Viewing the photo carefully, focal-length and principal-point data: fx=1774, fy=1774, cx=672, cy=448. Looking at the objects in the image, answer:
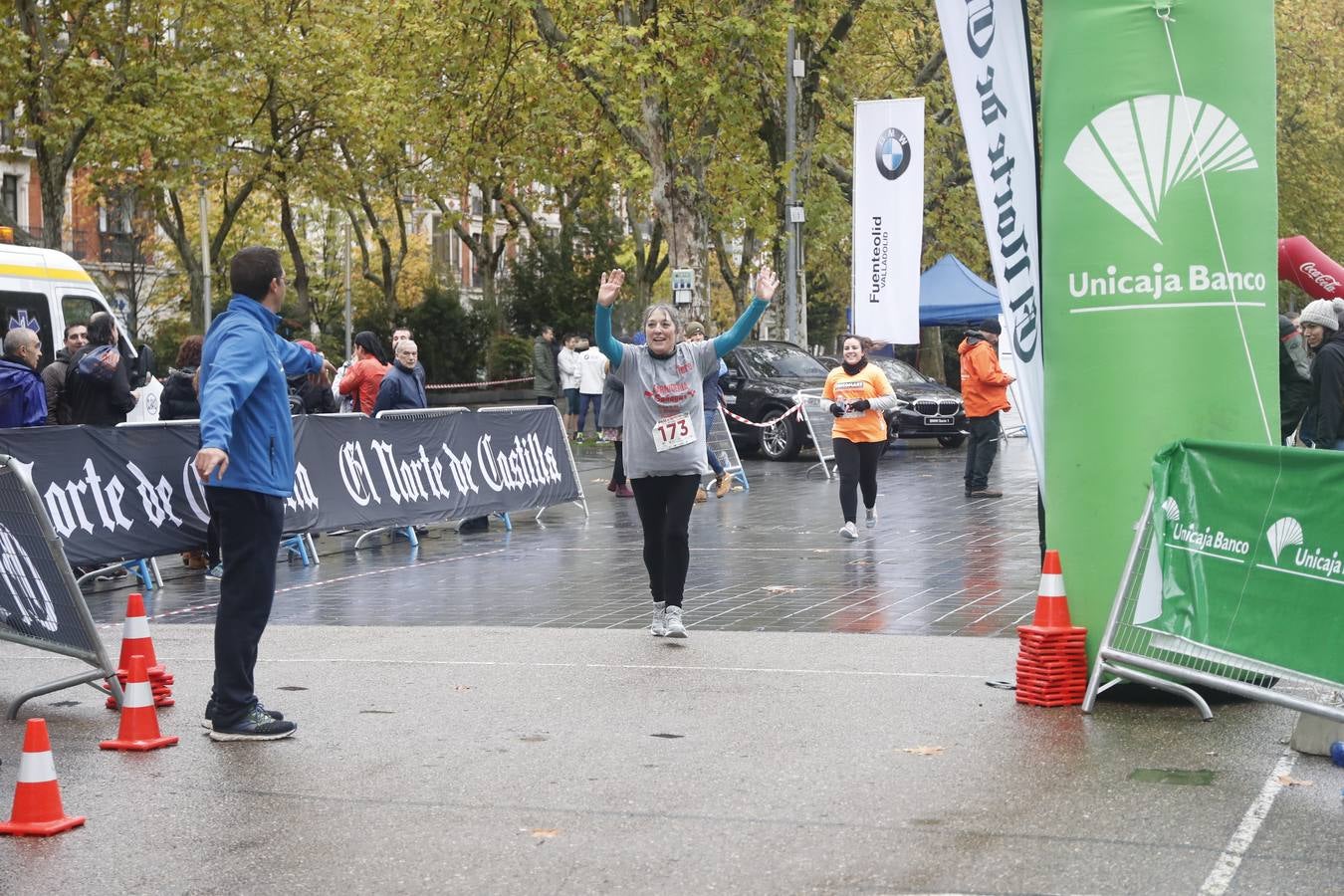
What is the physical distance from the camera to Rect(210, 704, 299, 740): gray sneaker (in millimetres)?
6883

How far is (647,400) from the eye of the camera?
9.46 meters

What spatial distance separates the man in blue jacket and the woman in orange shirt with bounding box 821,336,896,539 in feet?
27.4

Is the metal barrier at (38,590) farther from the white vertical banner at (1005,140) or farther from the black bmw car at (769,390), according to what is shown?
the black bmw car at (769,390)

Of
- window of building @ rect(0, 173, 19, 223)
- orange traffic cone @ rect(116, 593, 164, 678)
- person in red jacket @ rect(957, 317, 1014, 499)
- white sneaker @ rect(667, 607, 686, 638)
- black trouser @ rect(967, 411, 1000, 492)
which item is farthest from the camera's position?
window of building @ rect(0, 173, 19, 223)

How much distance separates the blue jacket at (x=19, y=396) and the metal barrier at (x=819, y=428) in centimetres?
1218

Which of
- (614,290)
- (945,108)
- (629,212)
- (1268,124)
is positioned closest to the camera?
(1268,124)

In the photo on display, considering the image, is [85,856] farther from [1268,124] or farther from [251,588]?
[1268,124]

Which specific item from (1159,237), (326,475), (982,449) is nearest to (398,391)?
(326,475)

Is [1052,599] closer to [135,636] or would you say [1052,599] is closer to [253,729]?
[253,729]

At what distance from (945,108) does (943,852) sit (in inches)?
1390

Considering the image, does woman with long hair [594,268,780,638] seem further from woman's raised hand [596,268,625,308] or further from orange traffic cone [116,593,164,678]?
orange traffic cone [116,593,164,678]

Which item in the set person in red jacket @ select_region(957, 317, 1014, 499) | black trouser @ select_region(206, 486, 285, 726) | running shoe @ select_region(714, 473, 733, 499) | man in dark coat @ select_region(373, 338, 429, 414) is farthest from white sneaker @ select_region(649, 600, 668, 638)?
running shoe @ select_region(714, 473, 733, 499)

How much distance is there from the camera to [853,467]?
14.9 metres

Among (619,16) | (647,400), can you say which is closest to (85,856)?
(647,400)
